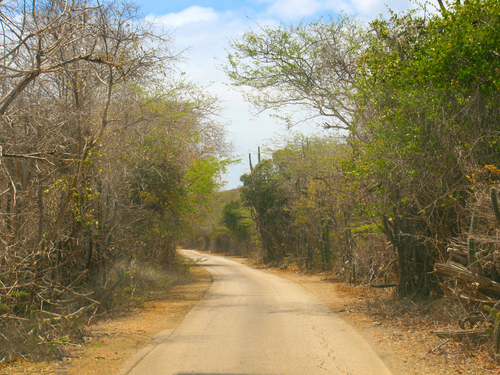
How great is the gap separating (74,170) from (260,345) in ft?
15.1

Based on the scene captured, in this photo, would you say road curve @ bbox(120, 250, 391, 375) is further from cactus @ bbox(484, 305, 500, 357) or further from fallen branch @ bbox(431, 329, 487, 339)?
cactus @ bbox(484, 305, 500, 357)

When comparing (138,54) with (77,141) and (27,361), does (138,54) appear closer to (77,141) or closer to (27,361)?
(77,141)

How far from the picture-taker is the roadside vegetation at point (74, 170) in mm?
6355

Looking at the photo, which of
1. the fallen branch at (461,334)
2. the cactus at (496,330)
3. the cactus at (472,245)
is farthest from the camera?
the cactus at (472,245)

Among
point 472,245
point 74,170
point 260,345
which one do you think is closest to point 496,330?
point 472,245

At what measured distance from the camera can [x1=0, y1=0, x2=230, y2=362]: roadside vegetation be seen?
250 inches

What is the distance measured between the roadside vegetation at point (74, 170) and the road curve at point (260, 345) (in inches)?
68.7

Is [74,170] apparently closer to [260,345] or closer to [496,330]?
[260,345]

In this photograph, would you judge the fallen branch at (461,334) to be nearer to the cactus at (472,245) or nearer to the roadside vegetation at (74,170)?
the cactus at (472,245)

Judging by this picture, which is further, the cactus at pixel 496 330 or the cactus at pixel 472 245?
the cactus at pixel 472 245

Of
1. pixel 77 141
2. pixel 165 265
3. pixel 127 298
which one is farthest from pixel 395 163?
pixel 165 265

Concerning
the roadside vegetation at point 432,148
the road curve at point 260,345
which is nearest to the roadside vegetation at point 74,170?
the road curve at point 260,345

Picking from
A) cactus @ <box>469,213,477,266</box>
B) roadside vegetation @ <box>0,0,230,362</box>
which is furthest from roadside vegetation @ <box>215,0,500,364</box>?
roadside vegetation @ <box>0,0,230,362</box>

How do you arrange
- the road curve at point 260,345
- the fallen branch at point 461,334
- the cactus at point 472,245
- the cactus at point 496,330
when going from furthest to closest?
the cactus at point 472,245
the fallen branch at point 461,334
the road curve at point 260,345
the cactus at point 496,330
